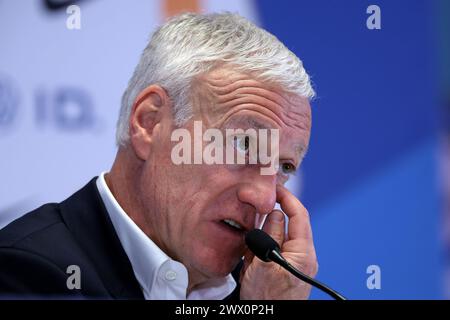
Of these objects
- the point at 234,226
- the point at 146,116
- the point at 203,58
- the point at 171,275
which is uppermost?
the point at 203,58

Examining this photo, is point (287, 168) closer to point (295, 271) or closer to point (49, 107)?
point (295, 271)

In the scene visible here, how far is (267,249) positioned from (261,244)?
2cm

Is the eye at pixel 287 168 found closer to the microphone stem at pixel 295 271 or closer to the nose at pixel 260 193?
the nose at pixel 260 193

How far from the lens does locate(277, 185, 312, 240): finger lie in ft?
5.60

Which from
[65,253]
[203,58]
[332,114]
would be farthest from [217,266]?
[332,114]

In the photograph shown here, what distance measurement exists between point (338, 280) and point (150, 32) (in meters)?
0.82

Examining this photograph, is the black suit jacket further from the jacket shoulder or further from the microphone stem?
the microphone stem

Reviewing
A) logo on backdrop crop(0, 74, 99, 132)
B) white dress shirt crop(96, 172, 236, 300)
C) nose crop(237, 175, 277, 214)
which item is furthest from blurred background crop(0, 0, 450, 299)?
nose crop(237, 175, 277, 214)

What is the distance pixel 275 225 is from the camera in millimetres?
1700

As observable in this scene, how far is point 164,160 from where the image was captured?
1.66m

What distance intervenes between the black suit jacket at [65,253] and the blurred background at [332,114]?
15cm

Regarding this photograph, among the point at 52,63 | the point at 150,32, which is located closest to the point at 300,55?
the point at 150,32

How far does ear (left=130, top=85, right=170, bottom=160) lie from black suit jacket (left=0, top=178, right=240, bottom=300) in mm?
147
